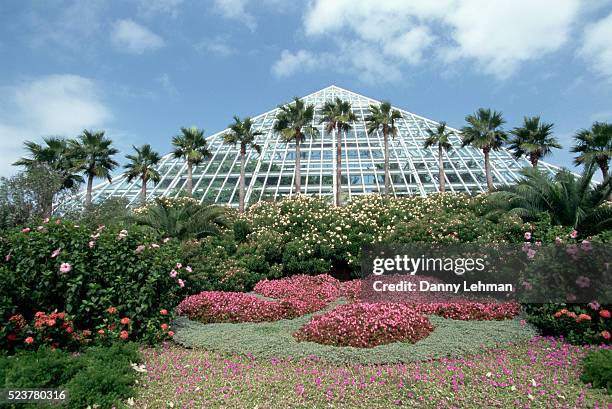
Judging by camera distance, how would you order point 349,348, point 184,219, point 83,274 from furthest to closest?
point 184,219 → point 83,274 → point 349,348

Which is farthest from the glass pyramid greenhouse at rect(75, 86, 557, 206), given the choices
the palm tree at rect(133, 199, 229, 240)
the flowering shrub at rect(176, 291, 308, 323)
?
the flowering shrub at rect(176, 291, 308, 323)

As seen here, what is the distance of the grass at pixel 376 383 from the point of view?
542 centimetres

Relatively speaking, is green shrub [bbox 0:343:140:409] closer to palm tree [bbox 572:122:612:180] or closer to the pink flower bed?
the pink flower bed

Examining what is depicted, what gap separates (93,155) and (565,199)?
26.1 m

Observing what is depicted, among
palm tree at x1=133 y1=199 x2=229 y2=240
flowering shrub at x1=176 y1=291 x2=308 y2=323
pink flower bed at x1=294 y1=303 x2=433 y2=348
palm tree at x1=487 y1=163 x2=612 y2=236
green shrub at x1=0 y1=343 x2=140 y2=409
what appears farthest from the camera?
palm tree at x1=133 y1=199 x2=229 y2=240

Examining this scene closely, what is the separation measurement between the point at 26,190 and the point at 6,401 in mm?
15618

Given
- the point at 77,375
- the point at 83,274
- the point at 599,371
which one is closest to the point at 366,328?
the point at 599,371

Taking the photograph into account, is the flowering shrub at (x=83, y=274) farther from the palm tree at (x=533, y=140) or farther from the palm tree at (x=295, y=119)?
the palm tree at (x=533, y=140)

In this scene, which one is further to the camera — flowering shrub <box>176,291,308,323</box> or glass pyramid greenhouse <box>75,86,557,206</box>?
glass pyramid greenhouse <box>75,86,557,206</box>

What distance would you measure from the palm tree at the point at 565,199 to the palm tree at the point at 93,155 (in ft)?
77.1

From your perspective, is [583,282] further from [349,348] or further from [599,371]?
[349,348]

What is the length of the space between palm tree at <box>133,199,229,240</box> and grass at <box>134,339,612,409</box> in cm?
950

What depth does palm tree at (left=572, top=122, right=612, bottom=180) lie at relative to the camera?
22984mm

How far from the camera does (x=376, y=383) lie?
19.4ft
